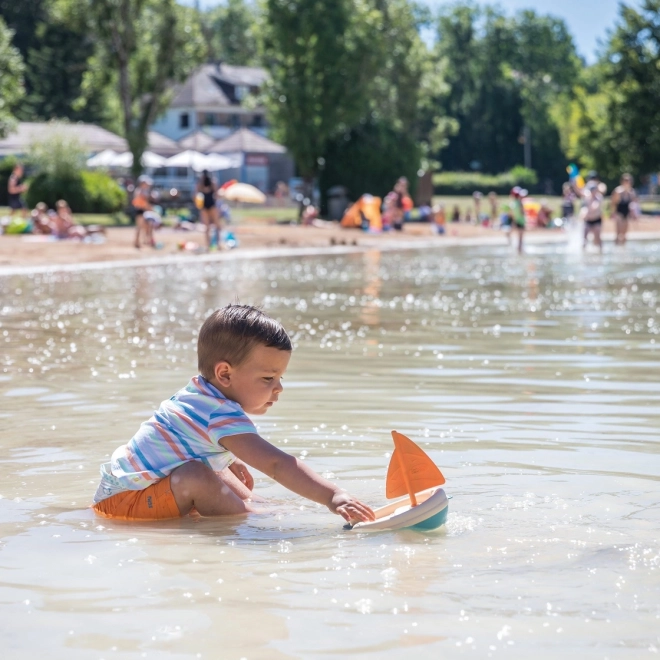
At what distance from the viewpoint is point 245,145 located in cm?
7631

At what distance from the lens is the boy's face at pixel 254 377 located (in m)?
4.74

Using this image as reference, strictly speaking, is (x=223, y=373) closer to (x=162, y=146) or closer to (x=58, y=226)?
(x=58, y=226)

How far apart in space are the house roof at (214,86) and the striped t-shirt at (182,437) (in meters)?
88.7

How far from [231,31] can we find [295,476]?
125 metres

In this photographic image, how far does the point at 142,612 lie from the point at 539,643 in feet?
3.79

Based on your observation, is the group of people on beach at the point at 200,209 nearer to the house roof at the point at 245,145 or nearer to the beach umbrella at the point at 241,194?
the beach umbrella at the point at 241,194

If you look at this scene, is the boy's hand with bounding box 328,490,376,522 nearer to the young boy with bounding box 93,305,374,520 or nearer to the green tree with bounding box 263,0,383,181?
the young boy with bounding box 93,305,374,520

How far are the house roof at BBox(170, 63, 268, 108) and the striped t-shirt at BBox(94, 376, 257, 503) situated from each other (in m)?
88.7

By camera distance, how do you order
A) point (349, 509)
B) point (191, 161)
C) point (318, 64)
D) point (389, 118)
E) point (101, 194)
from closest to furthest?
point (349, 509), point (101, 194), point (318, 64), point (191, 161), point (389, 118)

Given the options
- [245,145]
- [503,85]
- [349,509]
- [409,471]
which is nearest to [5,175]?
[245,145]

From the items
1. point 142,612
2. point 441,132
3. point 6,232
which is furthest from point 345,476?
point 441,132

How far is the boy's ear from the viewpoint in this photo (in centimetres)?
475

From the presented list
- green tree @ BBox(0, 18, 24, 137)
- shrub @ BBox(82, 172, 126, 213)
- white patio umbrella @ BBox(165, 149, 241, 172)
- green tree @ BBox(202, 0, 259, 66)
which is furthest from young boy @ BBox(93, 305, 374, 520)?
green tree @ BBox(202, 0, 259, 66)

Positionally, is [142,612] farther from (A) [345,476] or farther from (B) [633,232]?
(B) [633,232]
